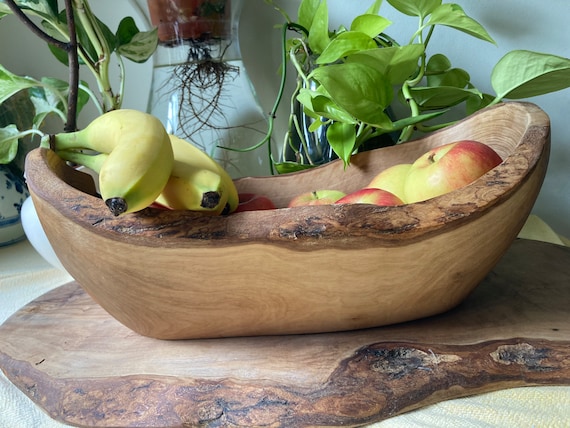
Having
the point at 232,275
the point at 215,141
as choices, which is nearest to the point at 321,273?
the point at 232,275

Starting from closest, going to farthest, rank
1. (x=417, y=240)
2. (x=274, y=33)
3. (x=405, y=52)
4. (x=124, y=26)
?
(x=417, y=240) → (x=405, y=52) → (x=124, y=26) → (x=274, y=33)

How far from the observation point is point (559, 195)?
2.59 ft

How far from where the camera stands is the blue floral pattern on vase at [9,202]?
834 millimetres

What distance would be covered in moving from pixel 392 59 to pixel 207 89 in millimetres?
342

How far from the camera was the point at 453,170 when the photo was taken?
444 millimetres

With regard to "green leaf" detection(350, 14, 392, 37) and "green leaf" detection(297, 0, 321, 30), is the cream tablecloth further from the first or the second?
"green leaf" detection(297, 0, 321, 30)

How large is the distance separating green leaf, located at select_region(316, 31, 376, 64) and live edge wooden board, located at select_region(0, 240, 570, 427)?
0.28 metres

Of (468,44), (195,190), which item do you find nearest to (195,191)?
(195,190)

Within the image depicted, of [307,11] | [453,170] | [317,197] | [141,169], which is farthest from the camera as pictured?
[307,11]

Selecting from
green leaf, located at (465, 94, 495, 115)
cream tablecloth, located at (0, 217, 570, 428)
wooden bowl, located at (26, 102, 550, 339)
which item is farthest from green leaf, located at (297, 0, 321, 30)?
cream tablecloth, located at (0, 217, 570, 428)

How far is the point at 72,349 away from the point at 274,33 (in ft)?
2.25

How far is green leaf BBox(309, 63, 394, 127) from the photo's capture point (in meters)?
0.47

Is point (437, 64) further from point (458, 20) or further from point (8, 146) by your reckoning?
point (8, 146)

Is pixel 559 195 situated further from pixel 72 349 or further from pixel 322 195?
pixel 72 349
